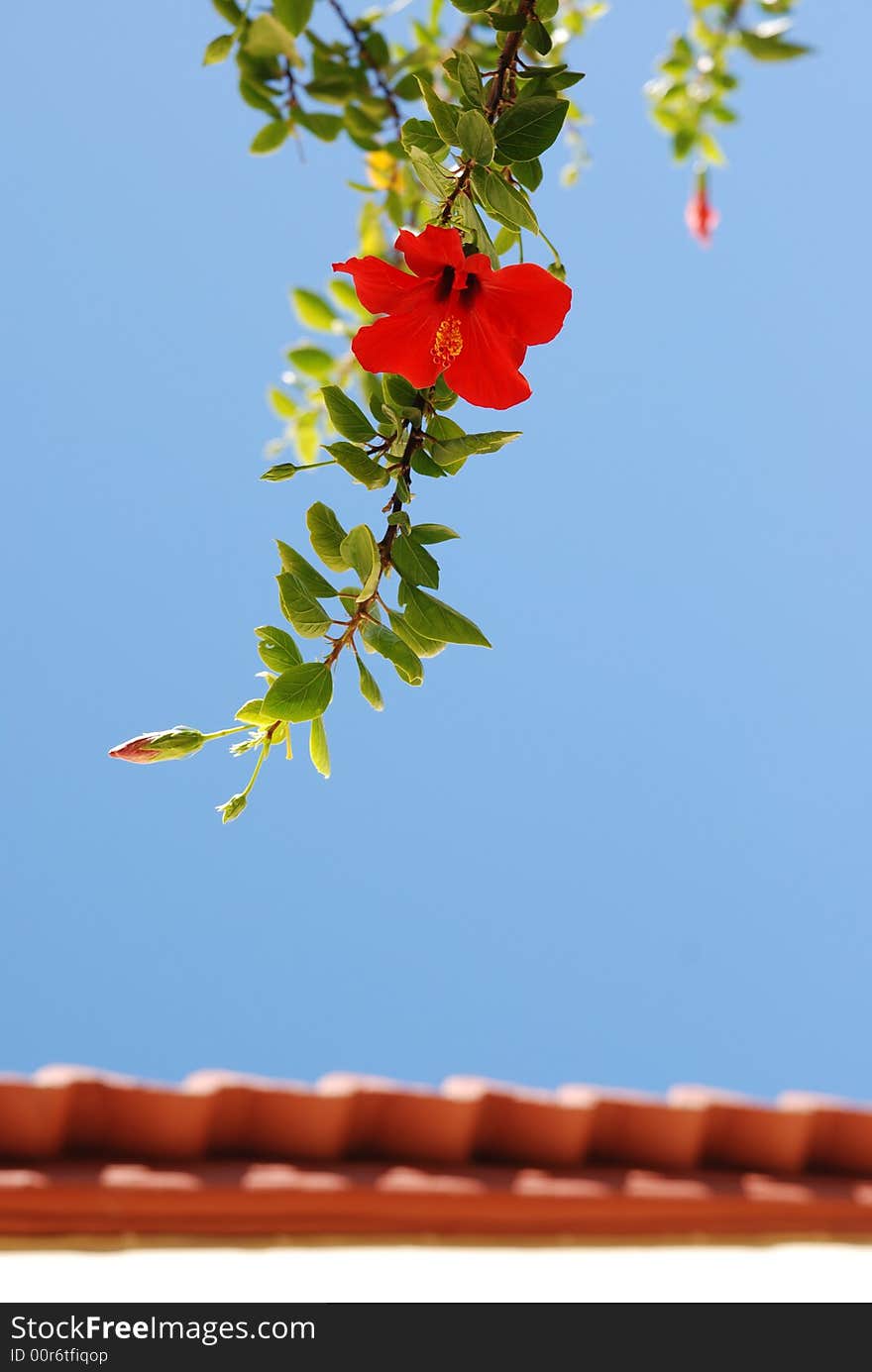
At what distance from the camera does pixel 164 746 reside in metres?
0.81

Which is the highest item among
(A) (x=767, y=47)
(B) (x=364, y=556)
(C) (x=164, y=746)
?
(A) (x=767, y=47)

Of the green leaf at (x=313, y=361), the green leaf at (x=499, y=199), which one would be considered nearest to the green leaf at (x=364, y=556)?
the green leaf at (x=499, y=199)

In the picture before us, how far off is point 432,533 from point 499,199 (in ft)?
0.77

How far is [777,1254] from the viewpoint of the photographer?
1.79m

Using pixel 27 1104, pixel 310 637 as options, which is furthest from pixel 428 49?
pixel 27 1104

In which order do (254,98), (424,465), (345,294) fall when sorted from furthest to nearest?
1. (345,294)
2. (254,98)
3. (424,465)

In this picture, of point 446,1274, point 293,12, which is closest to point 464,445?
point 293,12

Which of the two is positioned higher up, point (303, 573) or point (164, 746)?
point (303, 573)

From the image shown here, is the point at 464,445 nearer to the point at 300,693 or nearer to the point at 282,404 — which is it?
the point at 300,693

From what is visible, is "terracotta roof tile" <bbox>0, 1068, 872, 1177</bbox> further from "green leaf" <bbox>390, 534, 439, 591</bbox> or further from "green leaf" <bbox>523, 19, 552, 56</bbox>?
"green leaf" <bbox>523, 19, 552, 56</bbox>
